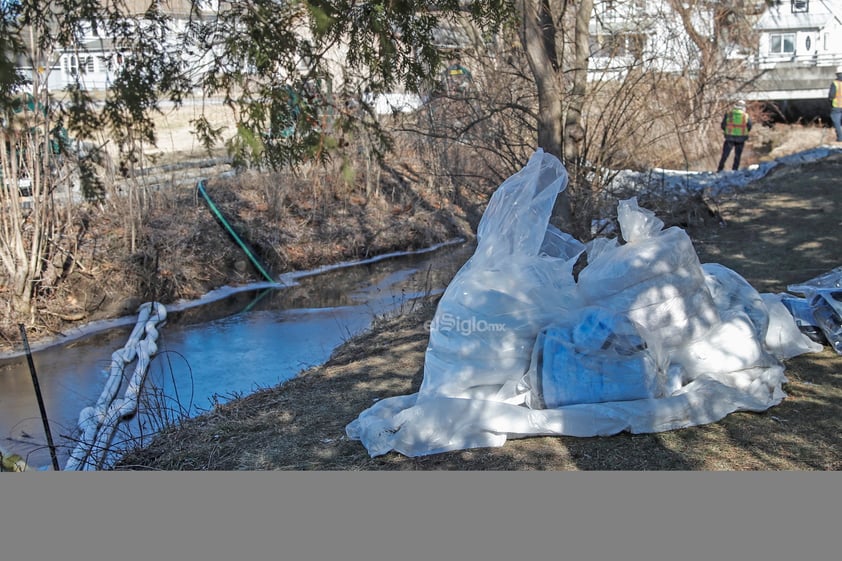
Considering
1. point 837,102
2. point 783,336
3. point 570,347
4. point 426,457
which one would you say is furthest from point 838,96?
point 426,457

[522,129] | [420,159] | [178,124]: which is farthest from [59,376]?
[178,124]

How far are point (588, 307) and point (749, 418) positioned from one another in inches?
36.5

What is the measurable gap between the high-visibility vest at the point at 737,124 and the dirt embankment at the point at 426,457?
8391 mm

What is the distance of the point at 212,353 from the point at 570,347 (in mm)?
5579

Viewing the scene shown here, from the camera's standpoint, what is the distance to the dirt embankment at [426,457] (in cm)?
→ 366

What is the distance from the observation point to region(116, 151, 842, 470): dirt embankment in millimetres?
3660

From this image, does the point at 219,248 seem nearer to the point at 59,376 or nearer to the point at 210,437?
the point at 59,376

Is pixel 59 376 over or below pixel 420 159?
below

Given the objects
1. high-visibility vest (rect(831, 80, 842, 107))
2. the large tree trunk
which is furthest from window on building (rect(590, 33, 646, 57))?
high-visibility vest (rect(831, 80, 842, 107))

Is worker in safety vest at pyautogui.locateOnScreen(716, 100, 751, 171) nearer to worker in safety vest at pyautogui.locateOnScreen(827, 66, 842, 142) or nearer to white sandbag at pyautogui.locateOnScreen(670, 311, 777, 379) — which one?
worker in safety vest at pyautogui.locateOnScreen(827, 66, 842, 142)

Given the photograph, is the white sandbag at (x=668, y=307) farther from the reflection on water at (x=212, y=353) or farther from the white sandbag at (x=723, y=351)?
the reflection on water at (x=212, y=353)

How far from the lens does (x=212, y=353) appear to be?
8.67 meters

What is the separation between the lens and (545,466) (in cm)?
367

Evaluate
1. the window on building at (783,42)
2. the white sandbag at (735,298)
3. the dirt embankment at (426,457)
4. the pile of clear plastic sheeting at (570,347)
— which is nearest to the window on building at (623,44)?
the dirt embankment at (426,457)
